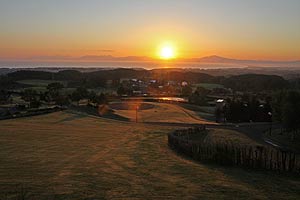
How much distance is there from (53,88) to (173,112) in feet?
127

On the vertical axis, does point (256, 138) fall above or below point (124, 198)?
below

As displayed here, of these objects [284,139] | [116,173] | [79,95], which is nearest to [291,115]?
[284,139]

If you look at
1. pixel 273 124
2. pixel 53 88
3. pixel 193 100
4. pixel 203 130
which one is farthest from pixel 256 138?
pixel 53 88

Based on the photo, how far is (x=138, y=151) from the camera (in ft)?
88.6

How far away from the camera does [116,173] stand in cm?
1928

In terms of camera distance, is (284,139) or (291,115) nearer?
(284,139)

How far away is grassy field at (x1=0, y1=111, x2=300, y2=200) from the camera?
15469mm

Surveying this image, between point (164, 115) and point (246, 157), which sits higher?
point (246, 157)

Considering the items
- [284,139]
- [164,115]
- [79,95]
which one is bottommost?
[164,115]

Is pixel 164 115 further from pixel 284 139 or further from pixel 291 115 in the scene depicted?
pixel 284 139

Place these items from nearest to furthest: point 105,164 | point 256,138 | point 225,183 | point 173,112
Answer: point 225,183
point 105,164
point 256,138
point 173,112

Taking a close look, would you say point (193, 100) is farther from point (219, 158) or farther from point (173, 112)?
point (219, 158)

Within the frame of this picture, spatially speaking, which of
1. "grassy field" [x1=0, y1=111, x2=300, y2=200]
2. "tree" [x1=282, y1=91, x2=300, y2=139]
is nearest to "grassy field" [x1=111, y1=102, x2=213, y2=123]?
"tree" [x1=282, y1=91, x2=300, y2=139]

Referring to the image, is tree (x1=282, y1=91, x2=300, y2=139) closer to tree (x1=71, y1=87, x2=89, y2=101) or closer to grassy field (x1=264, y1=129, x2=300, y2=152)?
grassy field (x1=264, y1=129, x2=300, y2=152)
